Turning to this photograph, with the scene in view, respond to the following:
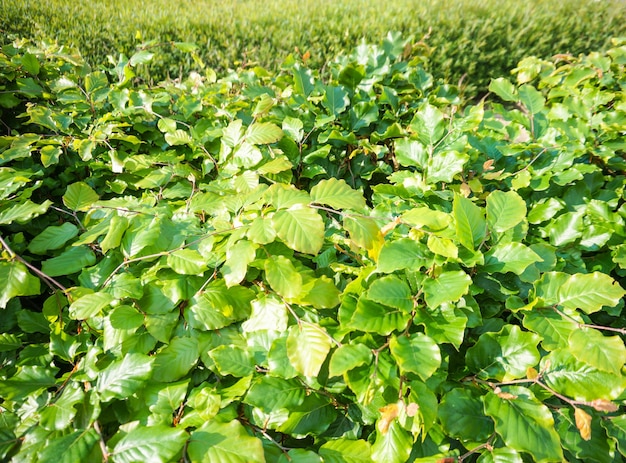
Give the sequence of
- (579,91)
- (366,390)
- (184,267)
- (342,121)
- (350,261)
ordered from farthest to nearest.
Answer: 1. (579,91)
2. (342,121)
3. (350,261)
4. (184,267)
5. (366,390)

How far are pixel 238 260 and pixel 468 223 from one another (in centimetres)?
69

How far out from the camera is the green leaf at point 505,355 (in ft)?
3.34

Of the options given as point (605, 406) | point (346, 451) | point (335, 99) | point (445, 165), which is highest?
point (335, 99)

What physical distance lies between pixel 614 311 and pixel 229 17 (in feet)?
19.6

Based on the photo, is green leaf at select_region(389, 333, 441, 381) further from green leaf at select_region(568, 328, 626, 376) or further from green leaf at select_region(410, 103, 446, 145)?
green leaf at select_region(410, 103, 446, 145)

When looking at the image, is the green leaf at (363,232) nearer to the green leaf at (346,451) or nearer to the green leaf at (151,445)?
the green leaf at (346,451)

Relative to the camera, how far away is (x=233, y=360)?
1054 mm

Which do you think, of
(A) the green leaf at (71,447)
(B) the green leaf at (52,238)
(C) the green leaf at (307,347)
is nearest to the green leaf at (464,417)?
(C) the green leaf at (307,347)

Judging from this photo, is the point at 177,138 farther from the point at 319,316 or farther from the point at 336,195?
the point at 319,316

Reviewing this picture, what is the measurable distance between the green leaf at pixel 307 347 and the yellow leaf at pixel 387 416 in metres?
0.18

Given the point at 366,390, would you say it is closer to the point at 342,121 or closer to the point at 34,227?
the point at 342,121

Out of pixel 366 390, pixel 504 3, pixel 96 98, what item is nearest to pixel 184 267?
pixel 366 390

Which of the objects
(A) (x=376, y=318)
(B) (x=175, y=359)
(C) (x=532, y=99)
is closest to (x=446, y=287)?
(A) (x=376, y=318)

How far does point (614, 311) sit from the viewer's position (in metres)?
1.32
